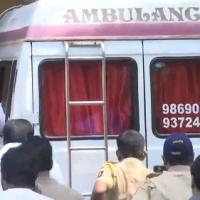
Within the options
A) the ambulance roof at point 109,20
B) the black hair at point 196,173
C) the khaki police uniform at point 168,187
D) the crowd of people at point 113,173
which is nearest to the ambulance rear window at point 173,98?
the ambulance roof at point 109,20

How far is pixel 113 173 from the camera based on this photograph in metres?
5.55

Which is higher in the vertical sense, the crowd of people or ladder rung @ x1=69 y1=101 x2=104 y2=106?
ladder rung @ x1=69 y1=101 x2=104 y2=106

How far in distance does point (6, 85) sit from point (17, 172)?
492 centimetres

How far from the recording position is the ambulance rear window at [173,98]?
8.03m

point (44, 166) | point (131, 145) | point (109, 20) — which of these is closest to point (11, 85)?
point (109, 20)

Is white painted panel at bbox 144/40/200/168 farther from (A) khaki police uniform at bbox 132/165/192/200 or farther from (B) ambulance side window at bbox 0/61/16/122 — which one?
(A) khaki police uniform at bbox 132/165/192/200

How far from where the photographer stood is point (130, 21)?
804cm

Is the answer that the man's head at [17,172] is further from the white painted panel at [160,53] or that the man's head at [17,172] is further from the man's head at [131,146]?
the white painted panel at [160,53]

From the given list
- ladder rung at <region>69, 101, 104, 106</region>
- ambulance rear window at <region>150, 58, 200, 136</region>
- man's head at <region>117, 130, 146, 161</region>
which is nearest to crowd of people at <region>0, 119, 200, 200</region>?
man's head at <region>117, 130, 146, 161</region>

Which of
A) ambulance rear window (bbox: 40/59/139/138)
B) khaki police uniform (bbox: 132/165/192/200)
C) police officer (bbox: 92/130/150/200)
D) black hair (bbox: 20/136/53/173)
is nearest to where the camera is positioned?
black hair (bbox: 20/136/53/173)

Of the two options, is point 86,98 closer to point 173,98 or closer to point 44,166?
point 173,98

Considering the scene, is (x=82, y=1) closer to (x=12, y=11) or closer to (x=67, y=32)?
(x=67, y=32)

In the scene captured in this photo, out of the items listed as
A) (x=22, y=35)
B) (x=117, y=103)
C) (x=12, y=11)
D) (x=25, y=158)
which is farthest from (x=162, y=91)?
(x=25, y=158)

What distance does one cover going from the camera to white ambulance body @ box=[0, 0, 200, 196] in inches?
308
